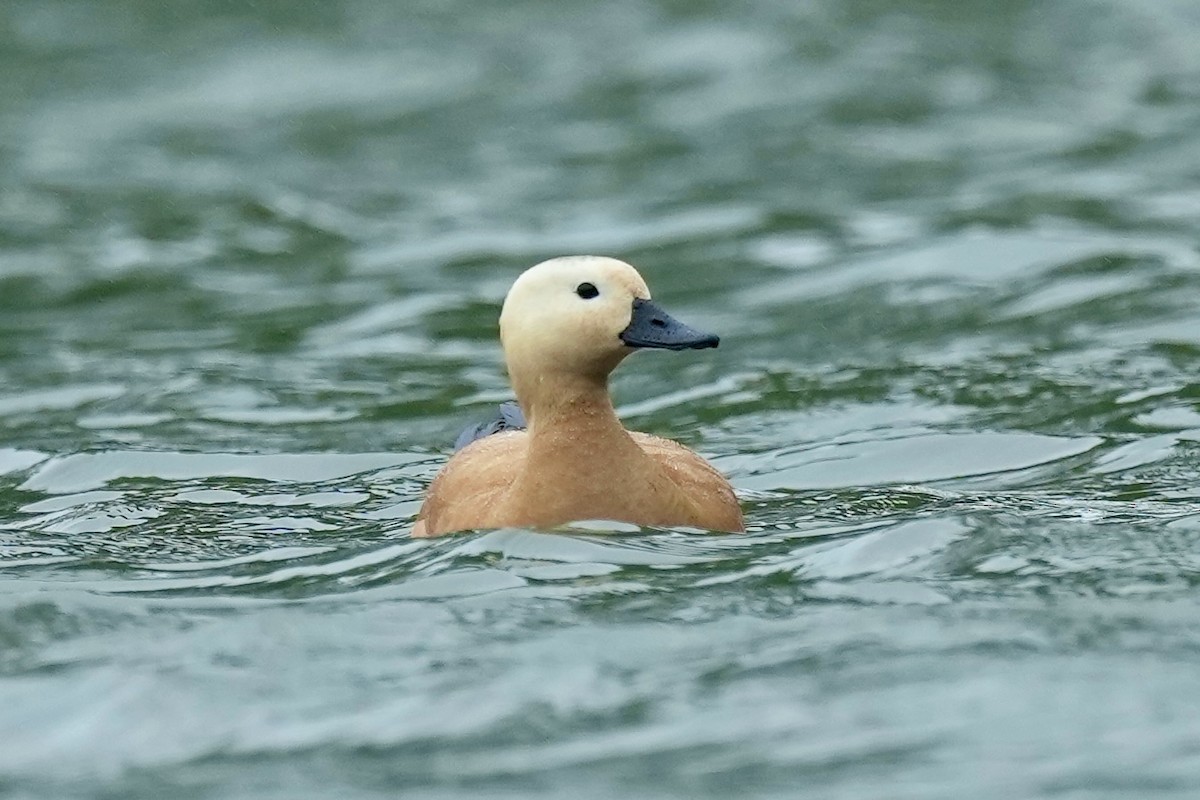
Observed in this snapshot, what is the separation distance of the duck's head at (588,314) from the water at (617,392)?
27.1 inches

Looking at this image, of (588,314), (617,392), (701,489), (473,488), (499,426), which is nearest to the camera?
(588,314)

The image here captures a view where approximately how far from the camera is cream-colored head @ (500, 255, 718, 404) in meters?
8.12

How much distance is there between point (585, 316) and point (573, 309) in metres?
0.05

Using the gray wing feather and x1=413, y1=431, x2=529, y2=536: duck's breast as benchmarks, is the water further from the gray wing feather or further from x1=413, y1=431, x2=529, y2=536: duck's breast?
the gray wing feather

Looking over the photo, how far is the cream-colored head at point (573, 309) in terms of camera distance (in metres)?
8.12

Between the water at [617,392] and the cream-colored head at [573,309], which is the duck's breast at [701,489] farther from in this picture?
the cream-colored head at [573,309]

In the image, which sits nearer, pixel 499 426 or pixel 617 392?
pixel 499 426

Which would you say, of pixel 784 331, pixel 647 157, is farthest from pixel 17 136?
pixel 784 331

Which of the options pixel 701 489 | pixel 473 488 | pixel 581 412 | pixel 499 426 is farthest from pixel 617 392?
pixel 581 412

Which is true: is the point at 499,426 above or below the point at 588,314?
below

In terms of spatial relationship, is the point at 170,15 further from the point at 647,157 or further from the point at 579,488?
the point at 579,488

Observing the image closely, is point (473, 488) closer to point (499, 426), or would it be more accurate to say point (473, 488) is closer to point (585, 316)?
point (585, 316)

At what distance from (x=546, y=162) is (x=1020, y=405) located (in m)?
7.55

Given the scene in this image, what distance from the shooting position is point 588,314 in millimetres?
8109
